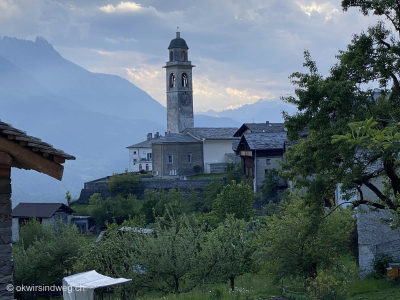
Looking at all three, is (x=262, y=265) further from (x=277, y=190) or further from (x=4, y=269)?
(x=277, y=190)

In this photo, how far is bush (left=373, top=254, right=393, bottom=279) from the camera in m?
19.5

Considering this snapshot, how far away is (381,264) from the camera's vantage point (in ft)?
64.3

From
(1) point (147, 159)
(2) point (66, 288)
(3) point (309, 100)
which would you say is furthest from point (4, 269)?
(1) point (147, 159)

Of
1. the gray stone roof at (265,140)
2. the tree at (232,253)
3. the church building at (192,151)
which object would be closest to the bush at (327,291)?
the tree at (232,253)

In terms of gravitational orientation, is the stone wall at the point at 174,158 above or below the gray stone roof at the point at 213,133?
below

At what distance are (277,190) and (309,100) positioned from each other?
28980 millimetres

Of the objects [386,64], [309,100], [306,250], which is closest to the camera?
[386,64]

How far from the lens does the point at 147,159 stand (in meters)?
74.2

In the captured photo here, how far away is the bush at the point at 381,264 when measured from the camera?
19484 millimetres

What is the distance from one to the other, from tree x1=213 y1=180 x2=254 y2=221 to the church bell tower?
3089 centimetres

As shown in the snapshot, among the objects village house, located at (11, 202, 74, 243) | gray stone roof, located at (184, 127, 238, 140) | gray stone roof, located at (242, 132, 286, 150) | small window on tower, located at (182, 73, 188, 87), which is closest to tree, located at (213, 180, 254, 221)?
gray stone roof, located at (242, 132, 286, 150)

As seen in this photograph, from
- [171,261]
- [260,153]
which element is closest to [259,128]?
[260,153]

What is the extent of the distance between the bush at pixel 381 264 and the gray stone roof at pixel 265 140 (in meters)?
25.3

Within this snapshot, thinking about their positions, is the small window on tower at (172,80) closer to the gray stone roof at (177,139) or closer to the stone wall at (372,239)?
the gray stone roof at (177,139)
